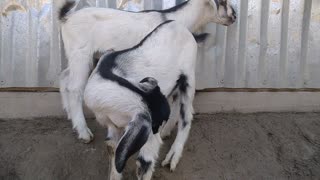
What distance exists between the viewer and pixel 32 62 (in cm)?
545

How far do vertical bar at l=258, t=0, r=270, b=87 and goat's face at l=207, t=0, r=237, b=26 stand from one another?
33cm

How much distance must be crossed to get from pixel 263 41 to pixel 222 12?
0.54 m

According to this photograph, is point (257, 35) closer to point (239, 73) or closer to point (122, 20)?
point (239, 73)

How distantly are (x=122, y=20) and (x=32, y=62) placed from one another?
40.3 inches

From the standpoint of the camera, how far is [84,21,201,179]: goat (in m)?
3.62

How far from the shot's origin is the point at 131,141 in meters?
3.44

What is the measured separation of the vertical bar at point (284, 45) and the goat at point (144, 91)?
1.20 m

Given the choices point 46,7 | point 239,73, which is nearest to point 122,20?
point 46,7

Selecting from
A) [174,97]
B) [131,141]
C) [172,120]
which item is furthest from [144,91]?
[172,120]

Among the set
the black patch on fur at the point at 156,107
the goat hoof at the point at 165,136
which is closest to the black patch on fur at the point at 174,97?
the goat hoof at the point at 165,136

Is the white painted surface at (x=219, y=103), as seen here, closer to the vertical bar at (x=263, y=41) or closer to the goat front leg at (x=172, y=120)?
the vertical bar at (x=263, y=41)

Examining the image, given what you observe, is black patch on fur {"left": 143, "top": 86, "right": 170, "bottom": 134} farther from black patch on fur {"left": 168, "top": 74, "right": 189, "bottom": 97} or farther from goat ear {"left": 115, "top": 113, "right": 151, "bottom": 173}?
black patch on fur {"left": 168, "top": 74, "right": 189, "bottom": 97}

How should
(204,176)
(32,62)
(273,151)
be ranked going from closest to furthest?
(204,176) → (273,151) → (32,62)

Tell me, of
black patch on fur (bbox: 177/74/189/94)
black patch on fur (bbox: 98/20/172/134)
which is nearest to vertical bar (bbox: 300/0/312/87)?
black patch on fur (bbox: 177/74/189/94)
